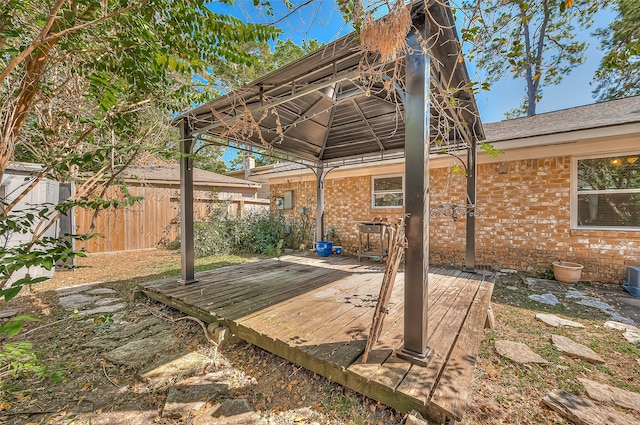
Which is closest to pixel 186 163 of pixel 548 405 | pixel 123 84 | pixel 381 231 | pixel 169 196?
pixel 123 84

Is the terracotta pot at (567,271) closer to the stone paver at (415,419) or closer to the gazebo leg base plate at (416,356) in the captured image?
the gazebo leg base plate at (416,356)

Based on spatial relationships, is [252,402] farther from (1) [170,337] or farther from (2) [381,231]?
(2) [381,231]

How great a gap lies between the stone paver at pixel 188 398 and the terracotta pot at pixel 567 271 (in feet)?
20.8

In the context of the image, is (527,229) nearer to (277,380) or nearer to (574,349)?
(574,349)

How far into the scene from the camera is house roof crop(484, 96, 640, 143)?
4514 millimetres

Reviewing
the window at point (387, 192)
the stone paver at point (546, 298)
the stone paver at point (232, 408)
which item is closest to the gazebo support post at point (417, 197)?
the stone paver at point (232, 408)

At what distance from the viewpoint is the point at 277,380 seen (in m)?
2.38

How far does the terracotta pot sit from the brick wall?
0.19 meters

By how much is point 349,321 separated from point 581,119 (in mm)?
6843

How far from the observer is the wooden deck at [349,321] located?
1823 mm

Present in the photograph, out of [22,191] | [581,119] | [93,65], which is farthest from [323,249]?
[581,119]

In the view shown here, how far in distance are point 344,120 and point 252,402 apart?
16.8 feet

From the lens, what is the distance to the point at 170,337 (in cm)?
306

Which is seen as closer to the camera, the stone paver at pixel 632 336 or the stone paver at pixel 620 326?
the stone paver at pixel 632 336
